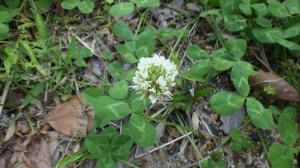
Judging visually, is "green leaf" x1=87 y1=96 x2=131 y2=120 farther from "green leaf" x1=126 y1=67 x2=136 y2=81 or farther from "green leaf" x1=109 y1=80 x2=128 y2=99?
"green leaf" x1=126 y1=67 x2=136 y2=81

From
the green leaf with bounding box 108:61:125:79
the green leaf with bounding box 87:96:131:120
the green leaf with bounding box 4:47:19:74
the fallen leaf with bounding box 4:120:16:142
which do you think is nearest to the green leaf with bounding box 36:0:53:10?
the green leaf with bounding box 4:47:19:74

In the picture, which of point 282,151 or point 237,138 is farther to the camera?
point 237,138

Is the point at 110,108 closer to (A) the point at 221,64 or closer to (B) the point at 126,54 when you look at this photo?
(B) the point at 126,54

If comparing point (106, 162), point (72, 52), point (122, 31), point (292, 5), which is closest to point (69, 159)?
point (106, 162)

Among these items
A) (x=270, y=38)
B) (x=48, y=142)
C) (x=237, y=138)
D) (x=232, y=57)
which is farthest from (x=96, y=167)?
(x=270, y=38)

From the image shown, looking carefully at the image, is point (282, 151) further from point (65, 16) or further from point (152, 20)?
point (65, 16)

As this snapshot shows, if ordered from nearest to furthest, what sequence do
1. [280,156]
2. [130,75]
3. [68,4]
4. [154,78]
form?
[154,78] < [280,156] < [130,75] < [68,4]
